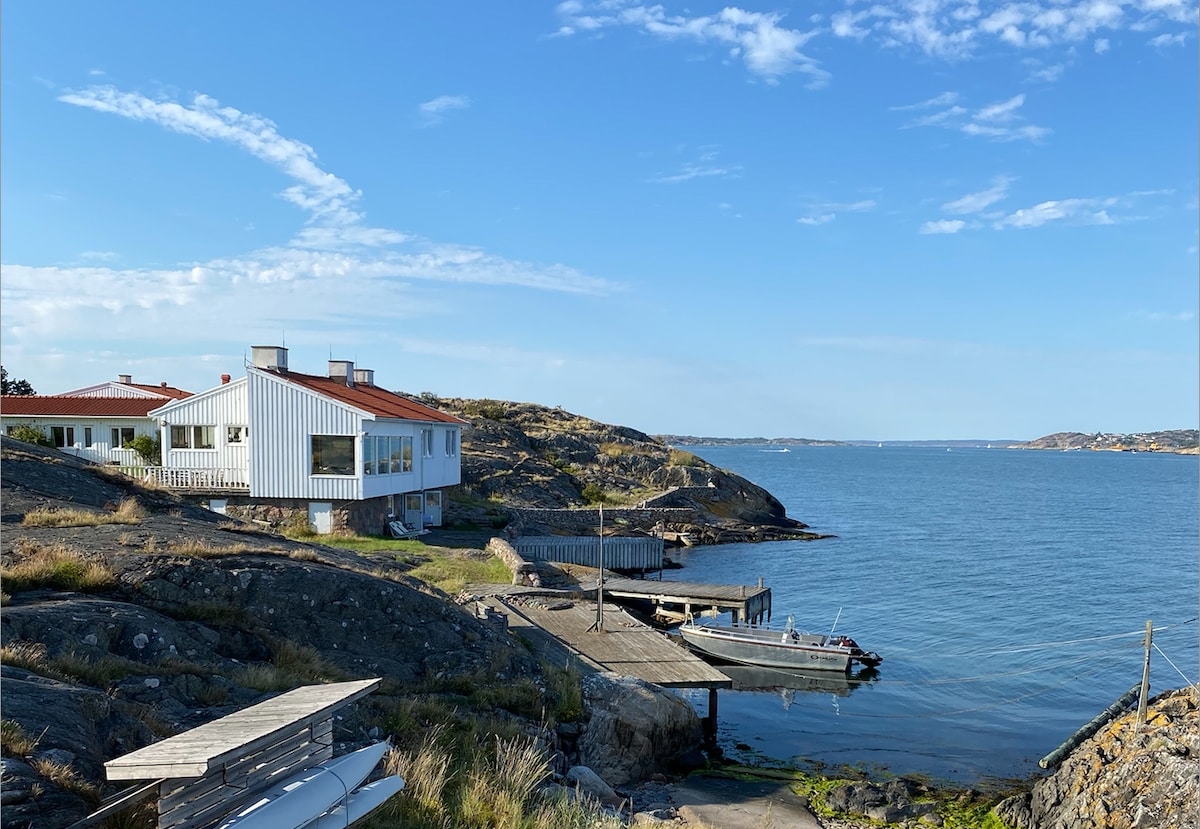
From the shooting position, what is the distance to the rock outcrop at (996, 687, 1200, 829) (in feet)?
44.6

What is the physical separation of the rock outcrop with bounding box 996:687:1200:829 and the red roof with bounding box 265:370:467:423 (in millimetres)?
25200

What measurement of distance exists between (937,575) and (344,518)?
30.1 m

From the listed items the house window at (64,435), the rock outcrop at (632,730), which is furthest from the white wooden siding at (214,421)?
the rock outcrop at (632,730)

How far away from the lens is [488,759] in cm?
1075

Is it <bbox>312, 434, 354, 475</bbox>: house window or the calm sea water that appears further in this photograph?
<bbox>312, 434, 354, 475</bbox>: house window

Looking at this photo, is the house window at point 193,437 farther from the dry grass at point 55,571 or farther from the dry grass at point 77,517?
the dry grass at point 55,571

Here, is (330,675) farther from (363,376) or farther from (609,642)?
(363,376)

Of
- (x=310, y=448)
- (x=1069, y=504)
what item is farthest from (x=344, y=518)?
(x=1069, y=504)

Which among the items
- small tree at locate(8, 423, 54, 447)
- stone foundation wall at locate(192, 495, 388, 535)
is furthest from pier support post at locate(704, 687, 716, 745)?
small tree at locate(8, 423, 54, 447)

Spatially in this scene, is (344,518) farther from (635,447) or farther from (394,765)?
(635,447)

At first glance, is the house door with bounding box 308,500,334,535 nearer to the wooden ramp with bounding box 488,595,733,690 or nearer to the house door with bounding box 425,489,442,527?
the house door with bounding box 425,489,442,527

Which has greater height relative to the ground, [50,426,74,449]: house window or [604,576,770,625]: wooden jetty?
[50,426,74,449]: house window

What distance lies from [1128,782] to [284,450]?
2913 cm

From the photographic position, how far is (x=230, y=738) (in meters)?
5.55
